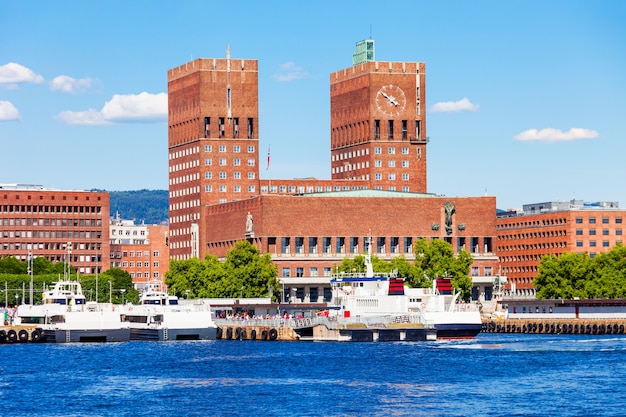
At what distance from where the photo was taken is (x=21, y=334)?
190 meters

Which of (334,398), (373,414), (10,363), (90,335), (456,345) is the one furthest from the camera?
(90,335)

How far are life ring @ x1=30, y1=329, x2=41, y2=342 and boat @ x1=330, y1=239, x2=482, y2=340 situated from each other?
35.2 metres

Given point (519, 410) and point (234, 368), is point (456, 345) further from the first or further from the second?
point (519, 410)

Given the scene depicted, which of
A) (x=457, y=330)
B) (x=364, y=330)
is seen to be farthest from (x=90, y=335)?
(x=457, y=330)

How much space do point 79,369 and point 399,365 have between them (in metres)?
28.0

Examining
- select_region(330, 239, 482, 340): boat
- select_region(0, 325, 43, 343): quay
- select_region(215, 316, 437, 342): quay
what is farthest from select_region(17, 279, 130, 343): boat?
select_region(330, 239, 482, 340): boat

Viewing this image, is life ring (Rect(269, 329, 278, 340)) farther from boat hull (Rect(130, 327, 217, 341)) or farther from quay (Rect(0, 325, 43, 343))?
quay (Rect(0, 325, 43, 343))

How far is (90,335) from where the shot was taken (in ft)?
601

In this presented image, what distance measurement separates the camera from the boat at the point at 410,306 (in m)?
175

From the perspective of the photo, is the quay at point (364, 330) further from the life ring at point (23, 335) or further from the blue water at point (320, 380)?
the life ring at point (23, 335)

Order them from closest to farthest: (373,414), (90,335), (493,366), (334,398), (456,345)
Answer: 1. (373,414)
2. (334,398)
3. (493,366)
4. (456,345)
5. (90,335)

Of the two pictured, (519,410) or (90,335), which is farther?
(90,335)

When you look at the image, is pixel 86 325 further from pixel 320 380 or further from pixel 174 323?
pixel 320 380

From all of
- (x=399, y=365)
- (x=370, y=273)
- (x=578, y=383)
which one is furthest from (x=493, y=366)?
(x=370, y=273)
